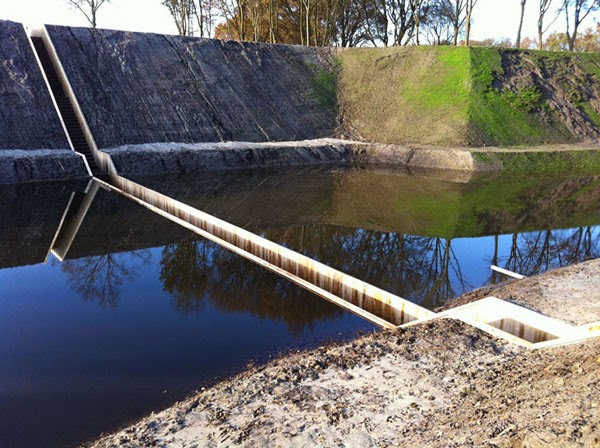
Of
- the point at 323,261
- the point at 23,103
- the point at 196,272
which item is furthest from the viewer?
the point at 23,103

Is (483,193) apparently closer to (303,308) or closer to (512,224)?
(512,224)

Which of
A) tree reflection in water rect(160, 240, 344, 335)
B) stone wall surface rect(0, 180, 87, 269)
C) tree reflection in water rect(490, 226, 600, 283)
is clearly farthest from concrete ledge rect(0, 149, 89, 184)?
tree reflection in water rect(490, 226, 600, 283)

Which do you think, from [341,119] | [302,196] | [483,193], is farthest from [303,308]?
[341,119]

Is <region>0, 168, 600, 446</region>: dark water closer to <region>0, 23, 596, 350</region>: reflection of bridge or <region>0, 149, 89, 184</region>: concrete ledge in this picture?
<region>0, 23, 596, 350</region>: reflection of bridge

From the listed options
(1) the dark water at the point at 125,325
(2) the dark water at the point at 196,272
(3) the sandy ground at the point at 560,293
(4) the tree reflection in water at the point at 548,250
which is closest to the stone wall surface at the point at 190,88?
(2) the dark water at the point at 196,272

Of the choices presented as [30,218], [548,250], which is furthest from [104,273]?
[548,250]

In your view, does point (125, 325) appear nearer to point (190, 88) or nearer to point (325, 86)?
point (190, 88)

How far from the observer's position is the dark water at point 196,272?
6402 mm

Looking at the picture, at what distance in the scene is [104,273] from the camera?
1040 centimetres

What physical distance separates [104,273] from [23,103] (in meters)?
15.2

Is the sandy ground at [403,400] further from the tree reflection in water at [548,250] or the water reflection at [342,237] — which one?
the tree reflection in water at [548,250]

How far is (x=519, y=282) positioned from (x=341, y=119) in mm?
21140

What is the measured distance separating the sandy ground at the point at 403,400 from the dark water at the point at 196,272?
32.8 inches

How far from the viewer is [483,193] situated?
1864 cm
